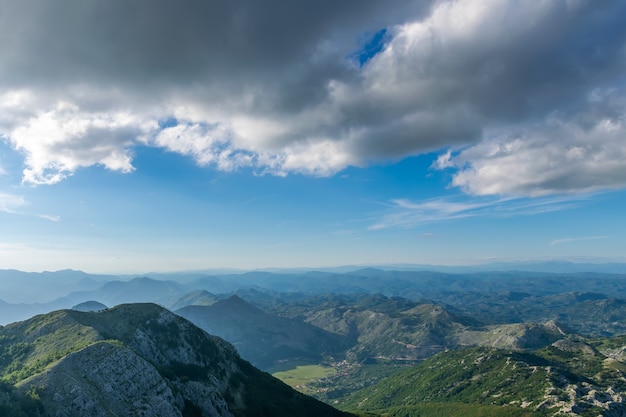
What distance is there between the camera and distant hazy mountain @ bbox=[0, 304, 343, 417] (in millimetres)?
96562

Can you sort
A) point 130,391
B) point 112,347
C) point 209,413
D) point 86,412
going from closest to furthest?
1. point 86,412
2. point 130,391
3. point 112,347
4. point 209,413

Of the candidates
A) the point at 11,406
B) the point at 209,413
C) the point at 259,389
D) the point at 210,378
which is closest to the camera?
the point at 11,406

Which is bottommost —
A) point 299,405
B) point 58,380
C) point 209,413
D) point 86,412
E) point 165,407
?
point 299,405

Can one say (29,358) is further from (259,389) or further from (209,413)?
(259,389)

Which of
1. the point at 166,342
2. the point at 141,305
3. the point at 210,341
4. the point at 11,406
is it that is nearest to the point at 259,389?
the point at 210,341

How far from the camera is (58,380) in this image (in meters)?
95.2

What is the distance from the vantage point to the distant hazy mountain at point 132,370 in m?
96.6

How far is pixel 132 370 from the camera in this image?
115062 millimetres

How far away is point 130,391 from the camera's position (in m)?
109

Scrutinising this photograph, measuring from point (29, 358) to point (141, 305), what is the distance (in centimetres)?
5598

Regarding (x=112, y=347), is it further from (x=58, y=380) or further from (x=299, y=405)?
(x=299, y=405)

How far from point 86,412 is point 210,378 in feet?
257

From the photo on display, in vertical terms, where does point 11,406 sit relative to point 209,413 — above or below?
above

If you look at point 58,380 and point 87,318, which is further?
point 87,318
